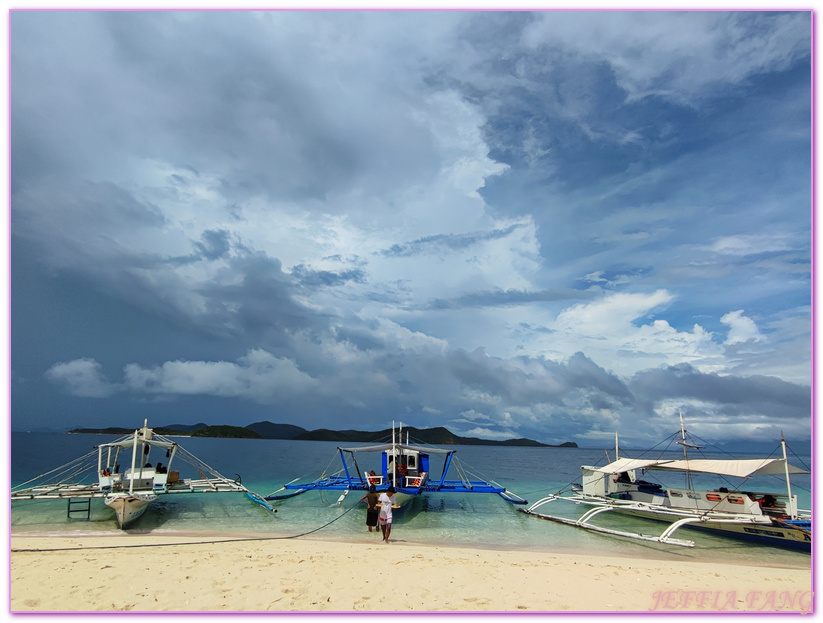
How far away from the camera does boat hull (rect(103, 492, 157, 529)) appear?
18422mm

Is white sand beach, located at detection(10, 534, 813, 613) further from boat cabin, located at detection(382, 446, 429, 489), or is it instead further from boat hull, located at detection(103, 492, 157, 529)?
boat cabin, located at detection(382, 446, 429, 489)

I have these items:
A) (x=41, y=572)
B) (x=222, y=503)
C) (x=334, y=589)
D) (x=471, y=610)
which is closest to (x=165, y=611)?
(x=334, y=589)

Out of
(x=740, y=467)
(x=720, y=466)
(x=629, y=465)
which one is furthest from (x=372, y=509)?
(x=720, y=466)

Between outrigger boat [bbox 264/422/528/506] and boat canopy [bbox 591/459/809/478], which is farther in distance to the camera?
outrigger boat [bbox 264/422/528/506]

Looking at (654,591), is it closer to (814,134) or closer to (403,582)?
(403,582)

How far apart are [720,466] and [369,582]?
2078 centimetres

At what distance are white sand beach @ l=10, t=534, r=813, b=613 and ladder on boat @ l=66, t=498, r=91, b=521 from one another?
977 cm

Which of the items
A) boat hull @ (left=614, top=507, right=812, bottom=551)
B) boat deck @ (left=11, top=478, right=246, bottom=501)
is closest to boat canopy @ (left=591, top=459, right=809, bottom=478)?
boat hull @ (left=614, top=507, right=812, bottom=551)

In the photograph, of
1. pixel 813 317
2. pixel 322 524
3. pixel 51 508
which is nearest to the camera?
pixel 813 317

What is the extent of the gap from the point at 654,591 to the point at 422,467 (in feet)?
64.3

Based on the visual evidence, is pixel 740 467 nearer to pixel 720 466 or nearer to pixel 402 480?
pixel 720 466

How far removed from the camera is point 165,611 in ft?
27.6

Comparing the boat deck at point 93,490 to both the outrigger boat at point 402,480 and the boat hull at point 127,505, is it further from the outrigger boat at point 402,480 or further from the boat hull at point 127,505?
the outrigger boat at point 402,480

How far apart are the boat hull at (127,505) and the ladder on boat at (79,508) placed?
3.56 m
